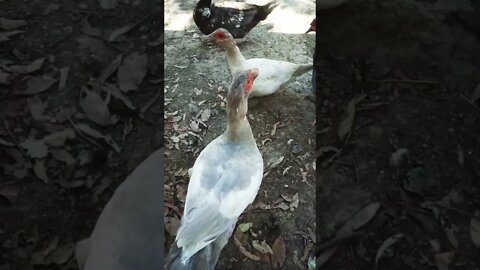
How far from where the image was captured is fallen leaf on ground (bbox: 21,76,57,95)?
3.20 feet

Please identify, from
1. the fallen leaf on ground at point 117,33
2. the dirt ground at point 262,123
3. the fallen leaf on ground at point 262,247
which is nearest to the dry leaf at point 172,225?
the dirt ground at point 262,123

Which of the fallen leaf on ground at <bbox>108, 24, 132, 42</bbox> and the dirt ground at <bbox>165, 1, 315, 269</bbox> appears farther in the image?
the fallen leaf on ground at <bbox>108, 24, 132, 42</bbox>

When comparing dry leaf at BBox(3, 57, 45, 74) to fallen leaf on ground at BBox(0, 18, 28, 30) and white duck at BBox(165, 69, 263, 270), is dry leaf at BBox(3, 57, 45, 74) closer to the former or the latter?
fallen leaf on ground at BBox(0, 18, 28, 30)

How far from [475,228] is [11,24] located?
0.82 m

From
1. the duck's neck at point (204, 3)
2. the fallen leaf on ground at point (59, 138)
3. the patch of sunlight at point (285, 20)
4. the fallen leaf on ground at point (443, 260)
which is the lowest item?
→ the fallen leaf on ground at point (443, 260)

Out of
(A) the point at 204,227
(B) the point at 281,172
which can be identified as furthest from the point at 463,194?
(A) the point at 204,227

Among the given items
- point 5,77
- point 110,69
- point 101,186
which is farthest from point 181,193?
point 5,77

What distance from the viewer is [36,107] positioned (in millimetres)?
971

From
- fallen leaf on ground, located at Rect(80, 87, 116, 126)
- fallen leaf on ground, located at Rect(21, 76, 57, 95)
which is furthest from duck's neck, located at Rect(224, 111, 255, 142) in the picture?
fallen leaf on ground, located at Rect(21, 76, 57, 95)

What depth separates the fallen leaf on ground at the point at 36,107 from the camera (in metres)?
0.97

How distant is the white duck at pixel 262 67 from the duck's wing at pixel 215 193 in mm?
112

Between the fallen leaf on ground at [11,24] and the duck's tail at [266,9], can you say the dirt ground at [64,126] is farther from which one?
the duck's tail at [266,9]

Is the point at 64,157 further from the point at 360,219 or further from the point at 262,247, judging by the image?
the point at 360,219

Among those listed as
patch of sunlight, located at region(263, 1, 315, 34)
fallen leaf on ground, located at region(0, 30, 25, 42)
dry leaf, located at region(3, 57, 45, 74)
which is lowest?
dry leaf, located at region(3, 57, 45, 74)
